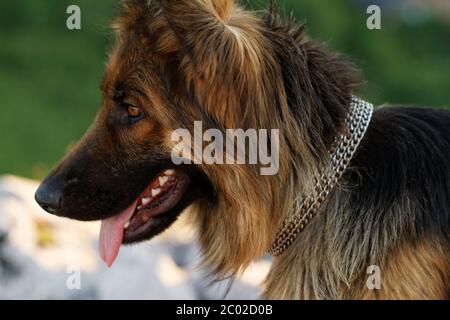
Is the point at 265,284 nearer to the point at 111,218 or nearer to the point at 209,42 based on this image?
the point at 111,218

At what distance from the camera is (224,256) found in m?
4.45

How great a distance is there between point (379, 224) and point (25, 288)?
287cm

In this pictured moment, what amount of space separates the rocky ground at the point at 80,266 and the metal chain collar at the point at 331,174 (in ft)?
5.01

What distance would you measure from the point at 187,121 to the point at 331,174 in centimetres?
75

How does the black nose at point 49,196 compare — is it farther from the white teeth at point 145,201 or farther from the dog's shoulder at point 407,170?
the dog's shoulder at point 407,170

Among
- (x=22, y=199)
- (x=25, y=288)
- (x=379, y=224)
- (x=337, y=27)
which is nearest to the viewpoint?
(x=379, y=224)

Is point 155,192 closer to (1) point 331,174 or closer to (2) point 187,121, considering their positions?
(2) point 187,121

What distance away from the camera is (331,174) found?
13.6 ft

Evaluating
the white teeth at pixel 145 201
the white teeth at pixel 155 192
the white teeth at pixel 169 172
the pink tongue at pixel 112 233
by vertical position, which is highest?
the white teeth at pixel 169 172

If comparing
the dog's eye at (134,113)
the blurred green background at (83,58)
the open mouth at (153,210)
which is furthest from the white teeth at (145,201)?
the blurred green background at (83,58)

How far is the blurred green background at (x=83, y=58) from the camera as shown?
11672 mm

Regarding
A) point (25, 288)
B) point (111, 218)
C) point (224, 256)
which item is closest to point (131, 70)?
point (111, 218)

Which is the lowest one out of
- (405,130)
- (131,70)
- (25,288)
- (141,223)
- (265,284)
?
(25,288)

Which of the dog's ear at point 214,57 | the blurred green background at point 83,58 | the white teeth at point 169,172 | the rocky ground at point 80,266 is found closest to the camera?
the dog's ear at point 214,57
